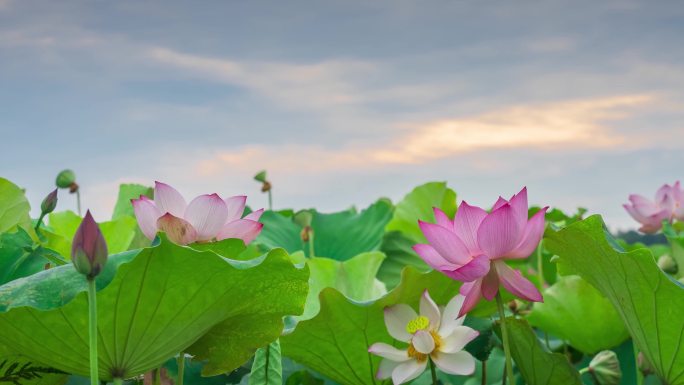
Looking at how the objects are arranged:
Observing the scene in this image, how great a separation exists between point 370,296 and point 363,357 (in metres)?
0.48

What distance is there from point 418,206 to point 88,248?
1.88 m

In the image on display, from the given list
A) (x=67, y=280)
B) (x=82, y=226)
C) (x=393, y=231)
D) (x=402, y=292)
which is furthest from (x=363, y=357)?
(x=393, y=231)

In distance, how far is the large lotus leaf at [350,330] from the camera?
4.35 ft

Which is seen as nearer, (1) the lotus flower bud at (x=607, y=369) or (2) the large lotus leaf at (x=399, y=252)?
(1) the lotus flower bud at (x=607, y=369)

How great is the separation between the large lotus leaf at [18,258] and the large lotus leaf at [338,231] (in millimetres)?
1321

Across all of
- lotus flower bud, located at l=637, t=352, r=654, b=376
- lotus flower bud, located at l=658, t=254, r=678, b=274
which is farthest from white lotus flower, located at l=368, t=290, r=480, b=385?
lotus flower bud, located at l=658, t=254, r=678, b=274

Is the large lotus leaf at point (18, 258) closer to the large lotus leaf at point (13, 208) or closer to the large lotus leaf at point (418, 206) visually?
the large lotus leaf at point (13, 208)

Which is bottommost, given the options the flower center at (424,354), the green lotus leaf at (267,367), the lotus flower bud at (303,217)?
the flower center at (424,354)

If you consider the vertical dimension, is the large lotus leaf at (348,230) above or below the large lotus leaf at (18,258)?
below

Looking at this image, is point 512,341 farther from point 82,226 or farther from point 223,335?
point 82,226

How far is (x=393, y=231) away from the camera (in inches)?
104

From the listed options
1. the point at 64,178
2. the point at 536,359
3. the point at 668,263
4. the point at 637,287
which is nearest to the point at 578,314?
the point at 668,263

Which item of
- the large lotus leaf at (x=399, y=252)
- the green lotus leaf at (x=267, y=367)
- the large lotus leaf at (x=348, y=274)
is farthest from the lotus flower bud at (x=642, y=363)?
the large lotus leaf at (x=399, y=252)

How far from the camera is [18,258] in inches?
54.4
